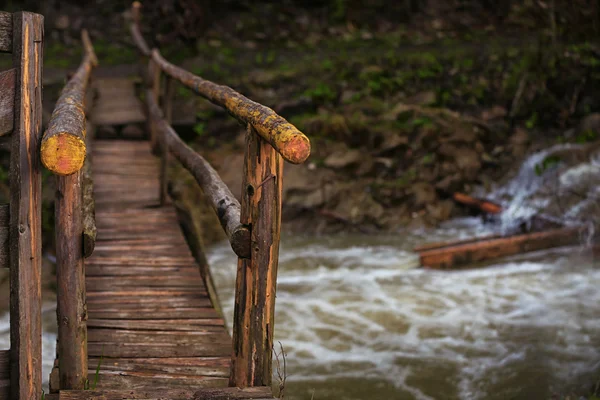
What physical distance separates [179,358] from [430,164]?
7194 millimetres

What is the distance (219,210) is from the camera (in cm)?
331

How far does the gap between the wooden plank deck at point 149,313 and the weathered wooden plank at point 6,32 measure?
4.65 feet

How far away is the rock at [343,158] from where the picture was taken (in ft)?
32.9

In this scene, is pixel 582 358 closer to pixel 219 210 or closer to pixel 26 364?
pixel 219 210

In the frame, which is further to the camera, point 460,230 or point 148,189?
point 460,230

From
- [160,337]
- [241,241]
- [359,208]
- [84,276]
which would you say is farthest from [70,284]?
[359,208]

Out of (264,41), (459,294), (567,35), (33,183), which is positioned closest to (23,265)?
(33,183)

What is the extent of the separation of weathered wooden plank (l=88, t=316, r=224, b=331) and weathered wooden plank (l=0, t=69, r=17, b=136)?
1.59 metres

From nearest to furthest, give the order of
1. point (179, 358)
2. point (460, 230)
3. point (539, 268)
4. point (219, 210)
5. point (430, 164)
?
1. point (219, 210)
2. point (179, 358)
3. point (539, 268)
4. point (460, 230)
5. point (430, 164)

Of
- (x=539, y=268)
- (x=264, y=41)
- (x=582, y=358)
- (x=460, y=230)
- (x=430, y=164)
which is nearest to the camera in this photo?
(x=582, y=358)

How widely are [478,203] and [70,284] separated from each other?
7593mm

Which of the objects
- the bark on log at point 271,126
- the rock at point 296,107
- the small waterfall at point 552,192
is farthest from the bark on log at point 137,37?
the bark on log at point 271,126

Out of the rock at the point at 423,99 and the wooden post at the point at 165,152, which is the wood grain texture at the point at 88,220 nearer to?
the wooden post at the point at 165,152

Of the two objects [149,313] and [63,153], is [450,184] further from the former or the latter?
[63,153]
